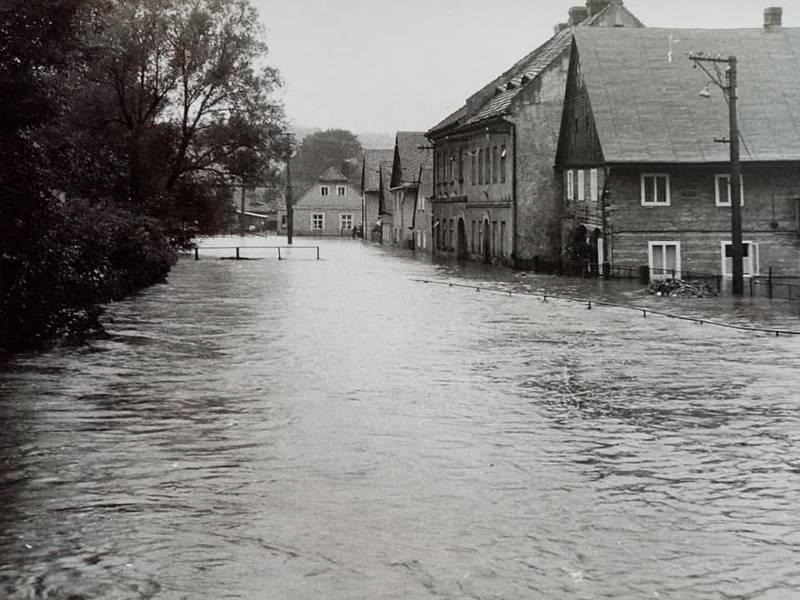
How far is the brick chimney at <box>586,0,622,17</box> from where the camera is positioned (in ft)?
→ 180

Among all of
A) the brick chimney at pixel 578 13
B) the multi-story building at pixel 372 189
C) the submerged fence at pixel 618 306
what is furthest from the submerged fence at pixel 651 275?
the multi-story building at pixel 372 189

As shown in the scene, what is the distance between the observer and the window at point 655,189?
141 feet

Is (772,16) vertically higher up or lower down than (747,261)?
higher up

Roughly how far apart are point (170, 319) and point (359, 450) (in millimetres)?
16059

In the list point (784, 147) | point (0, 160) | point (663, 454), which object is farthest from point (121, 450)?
point (784, 147)

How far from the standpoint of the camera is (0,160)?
1830cm

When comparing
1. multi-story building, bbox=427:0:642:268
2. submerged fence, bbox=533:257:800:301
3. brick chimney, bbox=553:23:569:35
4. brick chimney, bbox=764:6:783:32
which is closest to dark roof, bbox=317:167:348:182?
brick chimney, bbox=553:23:569:35

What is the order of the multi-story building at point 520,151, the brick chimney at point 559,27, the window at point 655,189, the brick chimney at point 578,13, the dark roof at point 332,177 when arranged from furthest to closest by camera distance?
1. the dark roof at point 332,177
2. the brick chimney at point 559,27
3. the brick chimney at point 578,13
4. the multi-story building at point 520,151
5. the window at point 655,189

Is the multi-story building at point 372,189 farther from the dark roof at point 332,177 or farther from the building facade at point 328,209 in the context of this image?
the dark roof at point 332,177

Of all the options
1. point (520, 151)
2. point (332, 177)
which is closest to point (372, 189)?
point (332, 177)

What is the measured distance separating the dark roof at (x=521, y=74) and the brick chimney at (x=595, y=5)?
1.28 meters

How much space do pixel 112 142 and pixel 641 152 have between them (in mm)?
20925

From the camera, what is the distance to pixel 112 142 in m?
44.9

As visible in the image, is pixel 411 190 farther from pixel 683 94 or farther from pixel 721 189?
pixel 721 189
